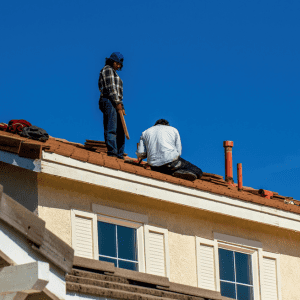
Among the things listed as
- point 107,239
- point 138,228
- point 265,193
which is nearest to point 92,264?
point 107,239

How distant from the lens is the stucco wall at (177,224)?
36.8ft

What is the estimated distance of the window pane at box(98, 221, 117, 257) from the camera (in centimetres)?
1155

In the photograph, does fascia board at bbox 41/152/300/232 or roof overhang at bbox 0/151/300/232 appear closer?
roof overhang at bbox 0/151/300/232

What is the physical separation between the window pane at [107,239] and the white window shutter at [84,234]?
0.18 meters

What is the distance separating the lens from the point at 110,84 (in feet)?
44.2

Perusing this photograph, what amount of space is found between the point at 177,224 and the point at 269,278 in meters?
2.30

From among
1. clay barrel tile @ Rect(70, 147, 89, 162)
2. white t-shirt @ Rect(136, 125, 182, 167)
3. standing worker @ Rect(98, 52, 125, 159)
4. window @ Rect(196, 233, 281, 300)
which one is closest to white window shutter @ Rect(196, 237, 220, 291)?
window @ Rect(196, 233, 281, 300)

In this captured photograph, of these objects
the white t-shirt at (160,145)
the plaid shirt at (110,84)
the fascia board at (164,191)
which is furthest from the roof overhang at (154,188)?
the plaid shirt at (110,84)

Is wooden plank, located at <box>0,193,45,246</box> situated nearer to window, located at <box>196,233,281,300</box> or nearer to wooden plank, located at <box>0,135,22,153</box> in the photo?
wooden plank, located at <box>0,135,22,153</box>

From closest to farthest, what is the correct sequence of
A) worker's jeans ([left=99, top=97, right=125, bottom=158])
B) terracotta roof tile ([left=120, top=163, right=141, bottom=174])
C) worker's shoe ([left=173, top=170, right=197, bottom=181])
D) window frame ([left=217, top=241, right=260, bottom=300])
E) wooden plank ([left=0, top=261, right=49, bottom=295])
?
1. wooden plank ([left=0, top=261, right=49, bottom=295])
2. terracotta roof tile ([left=120, top=163, right=141, bottom=174])
3. worker's shoe ([left=173, top=170, right=197, bottom=181])
4. worker's jeans ([left=99, top=97, right=125, bottom=158])
5. window frame ([left=217, top=241, right=260, bottom=300])

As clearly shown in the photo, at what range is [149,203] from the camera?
12.4 meters

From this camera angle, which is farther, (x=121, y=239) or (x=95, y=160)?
(x=121, y=239)

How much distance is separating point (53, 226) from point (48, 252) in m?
4.10

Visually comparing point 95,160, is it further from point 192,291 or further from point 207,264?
point 207,264
